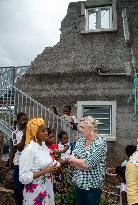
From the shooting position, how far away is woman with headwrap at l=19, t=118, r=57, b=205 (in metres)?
3.85

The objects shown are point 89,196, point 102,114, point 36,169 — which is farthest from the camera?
point 102,114

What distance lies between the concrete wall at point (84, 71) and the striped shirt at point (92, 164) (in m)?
5.61

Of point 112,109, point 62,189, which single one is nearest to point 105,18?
point 112,109

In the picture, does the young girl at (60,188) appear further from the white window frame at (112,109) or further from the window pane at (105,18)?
the window pane at (105,18)

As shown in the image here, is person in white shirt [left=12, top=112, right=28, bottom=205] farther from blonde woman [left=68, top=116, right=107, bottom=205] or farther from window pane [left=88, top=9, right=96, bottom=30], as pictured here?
window pane [left=88, top=9, right=96, bottom=30]

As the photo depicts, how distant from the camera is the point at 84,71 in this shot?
10.7 m

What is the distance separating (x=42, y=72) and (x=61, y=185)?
19.0ft

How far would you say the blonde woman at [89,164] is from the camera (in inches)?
163

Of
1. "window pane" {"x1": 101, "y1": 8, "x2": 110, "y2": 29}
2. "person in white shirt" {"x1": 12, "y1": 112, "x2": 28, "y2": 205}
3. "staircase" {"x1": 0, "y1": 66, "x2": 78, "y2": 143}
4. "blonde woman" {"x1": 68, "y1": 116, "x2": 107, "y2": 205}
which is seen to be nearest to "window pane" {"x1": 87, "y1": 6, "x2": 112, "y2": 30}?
"window pane" {"x1": 101, "y1": 8, "x2": 110, "y2": 29}

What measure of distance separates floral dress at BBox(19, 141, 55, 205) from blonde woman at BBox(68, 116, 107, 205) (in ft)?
1.21

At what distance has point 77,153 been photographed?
4.39m

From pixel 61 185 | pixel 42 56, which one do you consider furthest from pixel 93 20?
Result: pixel 61 185

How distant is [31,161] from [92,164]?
751 mm

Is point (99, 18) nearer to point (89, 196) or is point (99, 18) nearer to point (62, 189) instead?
point (62, 189)
